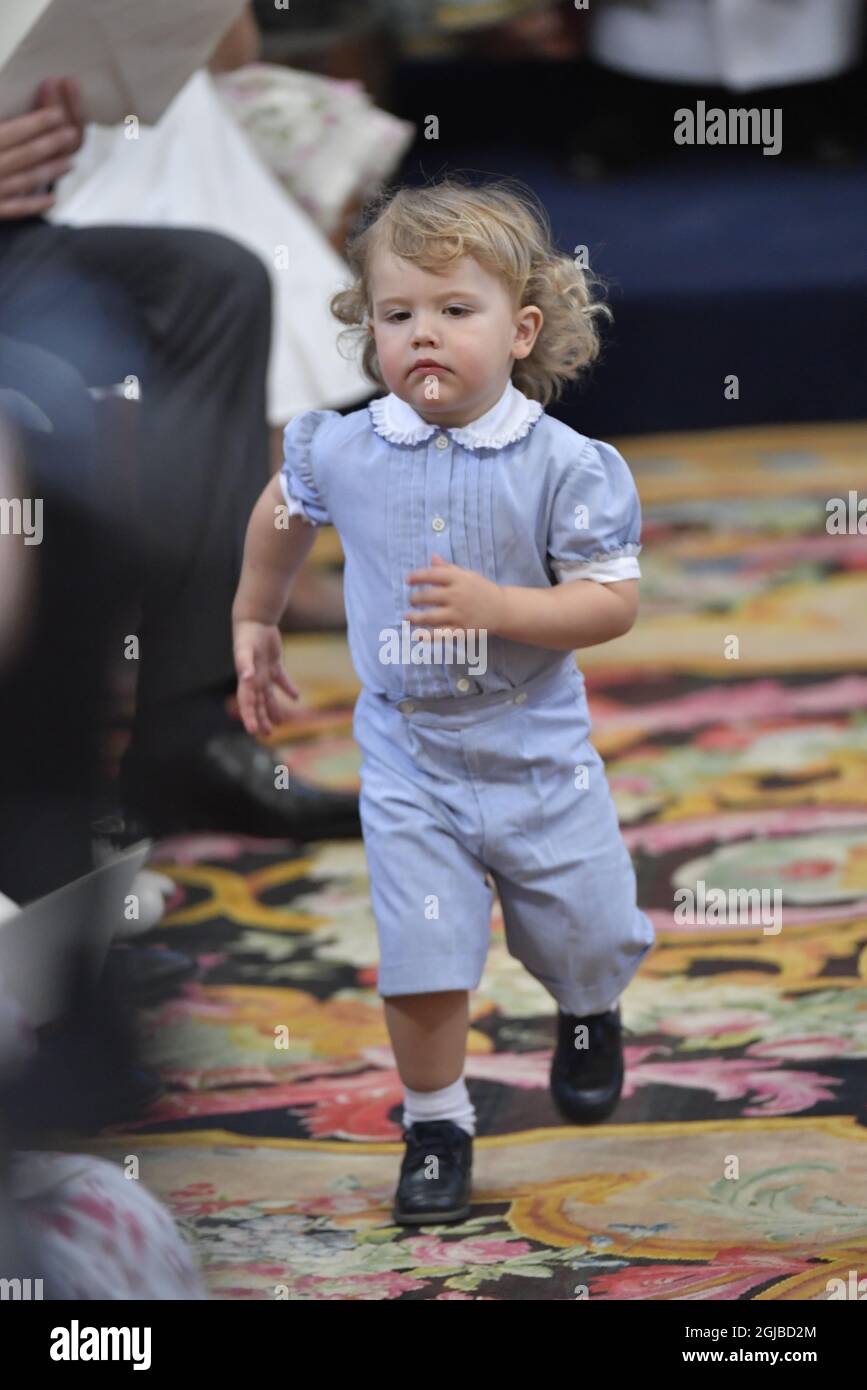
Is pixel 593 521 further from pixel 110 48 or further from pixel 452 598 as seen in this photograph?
pixel 110 48

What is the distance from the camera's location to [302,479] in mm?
1224

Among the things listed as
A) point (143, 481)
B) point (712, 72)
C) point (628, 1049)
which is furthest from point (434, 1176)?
point (712, 72)

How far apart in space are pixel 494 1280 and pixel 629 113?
2.63m

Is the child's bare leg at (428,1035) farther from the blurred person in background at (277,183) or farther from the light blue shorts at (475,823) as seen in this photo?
the blurred person in background at (277,183)

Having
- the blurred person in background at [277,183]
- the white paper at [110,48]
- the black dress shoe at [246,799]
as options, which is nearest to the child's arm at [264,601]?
the white paper at [110,48]

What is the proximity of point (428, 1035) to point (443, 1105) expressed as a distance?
62 millimetres

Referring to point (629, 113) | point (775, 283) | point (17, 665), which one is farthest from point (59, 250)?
point (629, 113)

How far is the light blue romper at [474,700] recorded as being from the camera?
45.8 inches

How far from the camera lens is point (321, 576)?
259cm

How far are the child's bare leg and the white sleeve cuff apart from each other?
0.90ft

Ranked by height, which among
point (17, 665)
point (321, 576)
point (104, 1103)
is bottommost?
point (104, 1103)

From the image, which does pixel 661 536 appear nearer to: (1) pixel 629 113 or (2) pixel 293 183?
(2) pixel 293 183

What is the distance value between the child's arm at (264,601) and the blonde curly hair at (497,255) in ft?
0.36

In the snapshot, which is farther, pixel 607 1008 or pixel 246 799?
pixel 246 799
